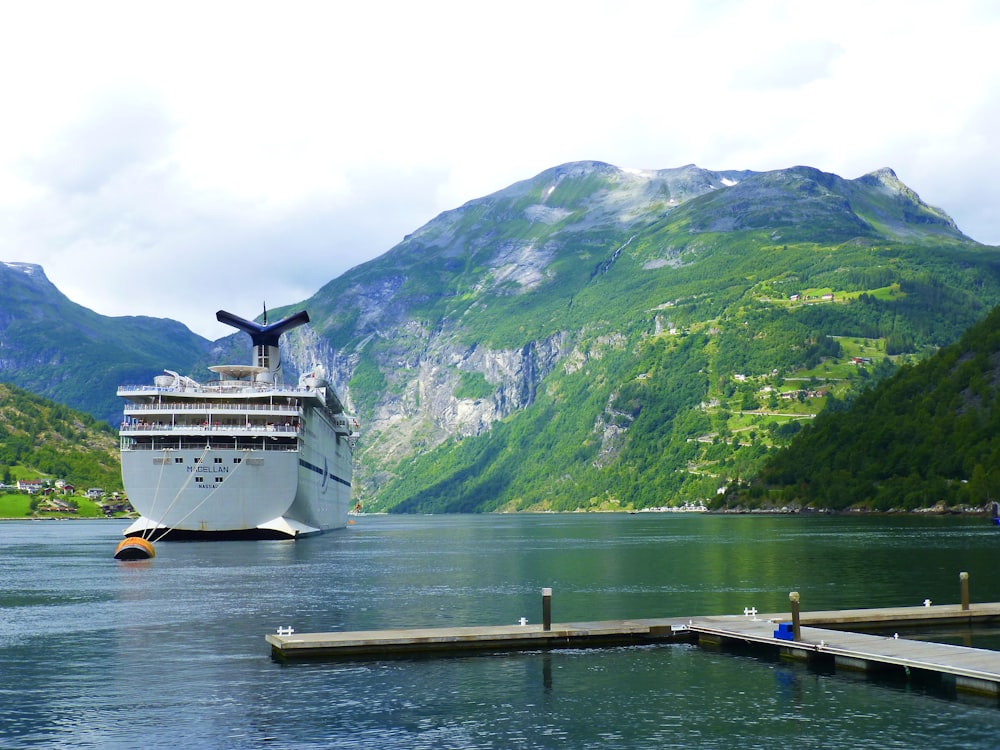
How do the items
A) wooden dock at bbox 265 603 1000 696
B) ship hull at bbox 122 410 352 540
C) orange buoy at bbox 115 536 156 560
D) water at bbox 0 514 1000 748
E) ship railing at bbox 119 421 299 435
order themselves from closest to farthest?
water at bbox 0 514 1000 748, wooden dock at bbox 265 603 1000 696, orange buoy at bbox 115 536 156 560, ship hull at bbox 122 410 352 540, ship railing at bbox 119 421 299 435

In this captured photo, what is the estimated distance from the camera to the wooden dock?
44.7 metres

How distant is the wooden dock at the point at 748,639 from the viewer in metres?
44.7

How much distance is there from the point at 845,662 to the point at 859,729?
11143 millimetres

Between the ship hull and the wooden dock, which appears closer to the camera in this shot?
the wooden dock

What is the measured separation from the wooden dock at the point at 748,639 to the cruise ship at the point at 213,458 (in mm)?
77176

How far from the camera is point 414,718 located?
37531mm

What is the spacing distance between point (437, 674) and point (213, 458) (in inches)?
3376

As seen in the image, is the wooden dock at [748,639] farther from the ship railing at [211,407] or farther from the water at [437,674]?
the ship railing at [211,407]

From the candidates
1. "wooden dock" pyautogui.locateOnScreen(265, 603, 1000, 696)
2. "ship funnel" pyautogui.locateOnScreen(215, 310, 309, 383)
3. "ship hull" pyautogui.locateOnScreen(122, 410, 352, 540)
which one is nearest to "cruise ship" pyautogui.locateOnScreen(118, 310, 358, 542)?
"ship hull" pyautogui.locateOnScreen(122, 410, 352, 540)

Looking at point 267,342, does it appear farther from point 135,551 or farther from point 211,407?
point 135,551

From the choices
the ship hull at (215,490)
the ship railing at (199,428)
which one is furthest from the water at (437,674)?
the ship railing at (199,428)

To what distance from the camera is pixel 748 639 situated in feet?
167

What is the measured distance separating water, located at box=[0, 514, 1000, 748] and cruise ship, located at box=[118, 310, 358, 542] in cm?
2976

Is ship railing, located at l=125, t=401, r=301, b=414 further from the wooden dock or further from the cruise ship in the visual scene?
the wooden dock
